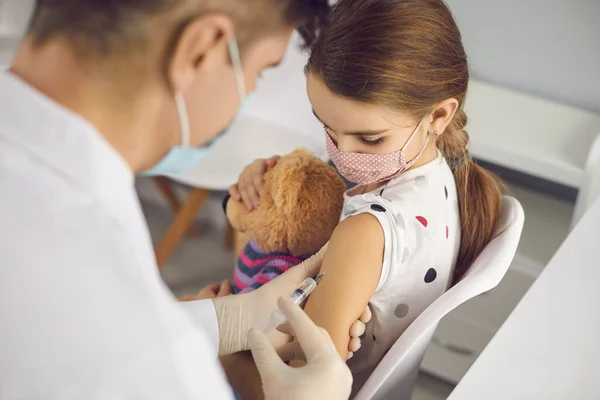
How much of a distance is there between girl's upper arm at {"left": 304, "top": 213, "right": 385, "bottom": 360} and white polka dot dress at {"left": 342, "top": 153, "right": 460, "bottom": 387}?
18 mm

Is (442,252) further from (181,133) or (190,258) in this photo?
(190,258)

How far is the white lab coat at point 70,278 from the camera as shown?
0.58 meters

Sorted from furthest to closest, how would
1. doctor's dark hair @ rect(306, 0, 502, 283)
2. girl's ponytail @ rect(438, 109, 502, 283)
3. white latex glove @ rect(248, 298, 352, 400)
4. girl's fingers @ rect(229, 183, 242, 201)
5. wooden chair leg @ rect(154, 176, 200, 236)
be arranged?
wooden chair leg @ rect(154, 176, 200, 236), girl's fingers @ rect(229, 183, 242, 201), girl's ponytail @ rect(438, 109, 502, 283), doctor's dark hair @ rect(306, 0, 502, 283), white latex glove @ rect(248, 298, 352, 400)

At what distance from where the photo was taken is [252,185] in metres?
1.20

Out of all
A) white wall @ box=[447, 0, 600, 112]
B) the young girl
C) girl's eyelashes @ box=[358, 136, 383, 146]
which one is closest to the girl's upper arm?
the young girl

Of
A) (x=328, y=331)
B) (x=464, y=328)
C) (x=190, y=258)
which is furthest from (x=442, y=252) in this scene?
(x=190, y=258)

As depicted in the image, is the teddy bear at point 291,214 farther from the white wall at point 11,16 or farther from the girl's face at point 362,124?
the white wall at point 11,16

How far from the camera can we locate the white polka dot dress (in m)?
0.98

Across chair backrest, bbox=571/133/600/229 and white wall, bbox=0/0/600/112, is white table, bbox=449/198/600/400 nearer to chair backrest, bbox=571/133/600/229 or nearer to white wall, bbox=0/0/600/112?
chair backrest, bbox=571/133/600/229

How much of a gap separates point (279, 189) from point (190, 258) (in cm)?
136

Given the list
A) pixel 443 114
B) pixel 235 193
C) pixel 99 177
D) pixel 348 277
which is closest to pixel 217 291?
pixel 235 193

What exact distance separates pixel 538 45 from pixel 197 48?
51.7 inches

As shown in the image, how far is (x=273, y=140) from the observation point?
189cm

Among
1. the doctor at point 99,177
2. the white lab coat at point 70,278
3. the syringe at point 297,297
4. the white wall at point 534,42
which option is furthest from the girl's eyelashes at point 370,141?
the white wall at point 534,42
